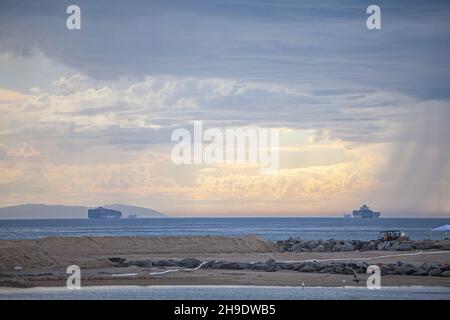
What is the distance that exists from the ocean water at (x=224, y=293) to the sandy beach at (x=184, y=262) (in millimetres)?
1642

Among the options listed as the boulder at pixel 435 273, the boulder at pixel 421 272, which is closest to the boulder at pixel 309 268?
the boulder at pixel 421 272

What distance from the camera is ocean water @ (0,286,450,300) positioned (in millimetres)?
37281

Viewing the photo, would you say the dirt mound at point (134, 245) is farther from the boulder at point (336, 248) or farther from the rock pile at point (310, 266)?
the rock pile at point (310, 266)

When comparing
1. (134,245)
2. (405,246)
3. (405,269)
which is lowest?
(405,269)

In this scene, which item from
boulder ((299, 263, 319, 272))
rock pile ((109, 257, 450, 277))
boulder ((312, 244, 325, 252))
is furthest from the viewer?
boulder ((312, 244, 325, 252))

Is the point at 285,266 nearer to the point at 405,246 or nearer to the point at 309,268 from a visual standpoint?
the point at 309,268

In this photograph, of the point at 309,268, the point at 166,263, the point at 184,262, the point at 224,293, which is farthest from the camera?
Result: the point at 184,262

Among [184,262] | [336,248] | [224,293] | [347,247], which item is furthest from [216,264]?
[347,247]

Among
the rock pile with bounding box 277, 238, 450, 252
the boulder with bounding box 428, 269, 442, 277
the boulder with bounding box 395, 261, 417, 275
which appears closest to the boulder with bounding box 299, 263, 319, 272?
the boulder with bounding box 395, 261, 417, 275

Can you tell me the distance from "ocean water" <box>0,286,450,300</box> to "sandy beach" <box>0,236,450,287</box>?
64.7 inches

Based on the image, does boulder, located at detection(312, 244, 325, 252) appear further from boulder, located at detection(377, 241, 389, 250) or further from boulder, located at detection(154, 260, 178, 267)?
boulder, located at detection(154, 260, 178, 267)

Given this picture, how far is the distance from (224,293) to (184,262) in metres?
12.1

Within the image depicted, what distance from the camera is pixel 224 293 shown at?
3862 cm

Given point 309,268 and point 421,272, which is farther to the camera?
point 309,268
